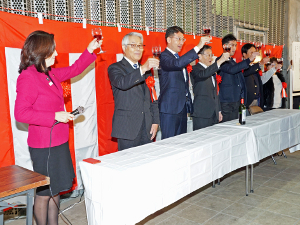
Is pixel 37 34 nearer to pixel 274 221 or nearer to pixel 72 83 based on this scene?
pixel 72 83

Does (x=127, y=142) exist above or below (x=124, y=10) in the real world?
below

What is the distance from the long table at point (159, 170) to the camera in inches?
65.7

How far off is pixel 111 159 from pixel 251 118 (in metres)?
2.15

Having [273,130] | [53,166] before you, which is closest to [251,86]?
[273,130]

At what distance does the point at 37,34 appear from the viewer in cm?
186

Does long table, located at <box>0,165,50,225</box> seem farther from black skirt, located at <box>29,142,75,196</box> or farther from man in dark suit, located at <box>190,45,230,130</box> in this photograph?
man in dark suit, located at <box>190,45,230,130</box>

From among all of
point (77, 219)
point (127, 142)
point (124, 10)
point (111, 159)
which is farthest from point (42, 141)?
point (124, 10)

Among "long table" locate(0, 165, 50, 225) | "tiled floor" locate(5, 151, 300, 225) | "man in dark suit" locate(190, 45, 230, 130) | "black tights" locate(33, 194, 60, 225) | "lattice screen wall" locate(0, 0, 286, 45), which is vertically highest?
"lattice screen wall" locate(0, 0, 286, 45)

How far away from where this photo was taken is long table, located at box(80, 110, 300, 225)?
5.48 feet

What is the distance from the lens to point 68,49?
9.67 ft

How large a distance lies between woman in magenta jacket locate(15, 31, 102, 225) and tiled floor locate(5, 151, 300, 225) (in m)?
0.81

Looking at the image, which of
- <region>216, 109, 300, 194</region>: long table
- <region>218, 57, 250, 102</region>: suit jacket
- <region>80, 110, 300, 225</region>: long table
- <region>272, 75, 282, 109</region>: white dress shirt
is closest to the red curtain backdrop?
<region>218, 57, 250, 102</region>: suit jacket

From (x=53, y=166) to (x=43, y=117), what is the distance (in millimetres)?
372

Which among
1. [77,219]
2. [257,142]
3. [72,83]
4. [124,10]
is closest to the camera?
[77,219]
